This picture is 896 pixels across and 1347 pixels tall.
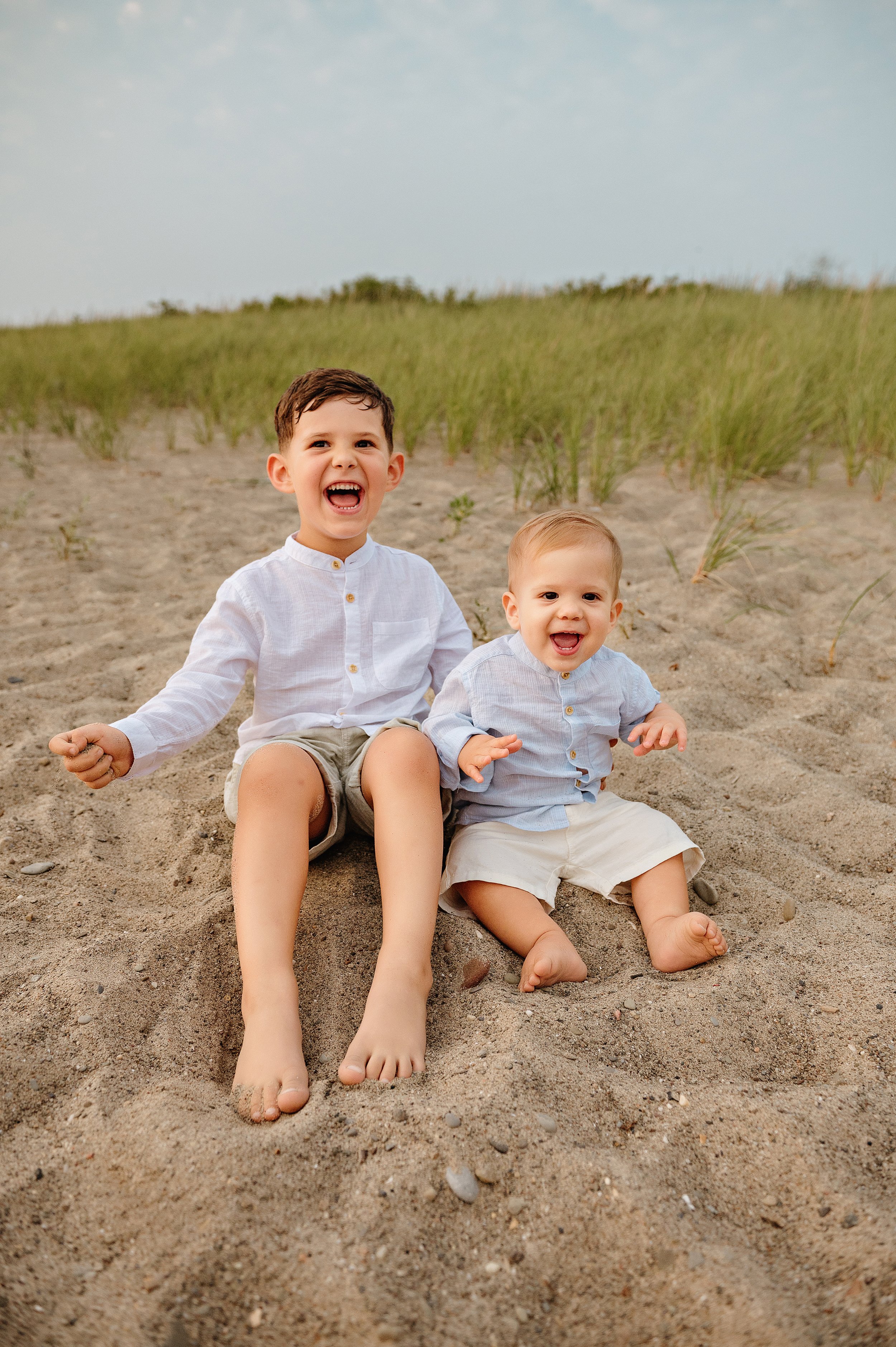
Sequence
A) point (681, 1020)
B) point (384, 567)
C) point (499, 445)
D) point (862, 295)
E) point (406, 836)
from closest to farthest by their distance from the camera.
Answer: point (681, 1020) → point (406, 836) → point (384, 567) → point (499, 445) → point (862, 295)

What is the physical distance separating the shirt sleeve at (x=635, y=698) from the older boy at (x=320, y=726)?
1.36 ft

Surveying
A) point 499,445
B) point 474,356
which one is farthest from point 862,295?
point 499,445

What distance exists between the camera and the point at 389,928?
1.54m

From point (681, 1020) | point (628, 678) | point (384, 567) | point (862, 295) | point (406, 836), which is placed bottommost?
point (681, 1020)

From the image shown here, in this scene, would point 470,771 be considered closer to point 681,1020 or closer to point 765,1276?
point 681,1020

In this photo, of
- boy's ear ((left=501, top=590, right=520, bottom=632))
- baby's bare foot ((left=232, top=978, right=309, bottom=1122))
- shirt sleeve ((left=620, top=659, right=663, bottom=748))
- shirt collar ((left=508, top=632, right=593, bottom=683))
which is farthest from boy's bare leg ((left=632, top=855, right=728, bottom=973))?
baby's bare foot ((left=232, top=978, right=309, bottom=1122))

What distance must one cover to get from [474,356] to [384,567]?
4.17 metres

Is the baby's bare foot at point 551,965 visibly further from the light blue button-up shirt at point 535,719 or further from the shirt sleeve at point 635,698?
the shirt sleeve at point 635,698

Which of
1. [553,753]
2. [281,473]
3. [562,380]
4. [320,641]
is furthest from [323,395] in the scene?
[562,380]

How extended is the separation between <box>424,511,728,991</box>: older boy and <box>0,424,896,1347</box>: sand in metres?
0.09

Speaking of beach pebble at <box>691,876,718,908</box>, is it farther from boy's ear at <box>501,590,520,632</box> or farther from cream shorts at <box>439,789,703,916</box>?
boy's ear at <box>501,590,520,632</box>

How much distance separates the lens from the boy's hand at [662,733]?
1776 millimetres

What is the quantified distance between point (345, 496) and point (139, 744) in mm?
692

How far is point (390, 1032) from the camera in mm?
1391
